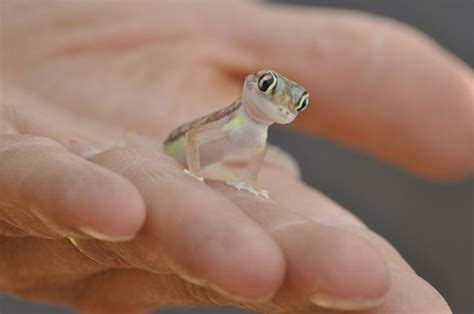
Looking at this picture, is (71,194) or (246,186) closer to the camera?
(71,194)

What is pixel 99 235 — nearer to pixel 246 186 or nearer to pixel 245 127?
pixel 246 186

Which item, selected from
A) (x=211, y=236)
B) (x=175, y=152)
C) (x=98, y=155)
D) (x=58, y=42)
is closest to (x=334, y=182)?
(x=58, y=42)

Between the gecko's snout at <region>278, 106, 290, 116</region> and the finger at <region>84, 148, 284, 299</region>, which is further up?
the gecko's snout at <region>278, 106, 290, 116</region>

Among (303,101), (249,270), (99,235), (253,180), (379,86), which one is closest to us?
(249,270)

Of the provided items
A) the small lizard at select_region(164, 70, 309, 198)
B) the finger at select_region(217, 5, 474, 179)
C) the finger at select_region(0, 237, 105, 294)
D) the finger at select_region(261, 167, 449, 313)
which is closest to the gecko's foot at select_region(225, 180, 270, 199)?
the small lizard at select_region(164, 70, 309, 198)

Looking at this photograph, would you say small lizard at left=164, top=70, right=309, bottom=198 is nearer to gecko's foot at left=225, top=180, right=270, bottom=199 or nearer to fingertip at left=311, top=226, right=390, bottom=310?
gecko's foot at left=225, top=180, right=270, bottom=199

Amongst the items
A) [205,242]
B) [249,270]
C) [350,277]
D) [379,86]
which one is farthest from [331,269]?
[379,86]
